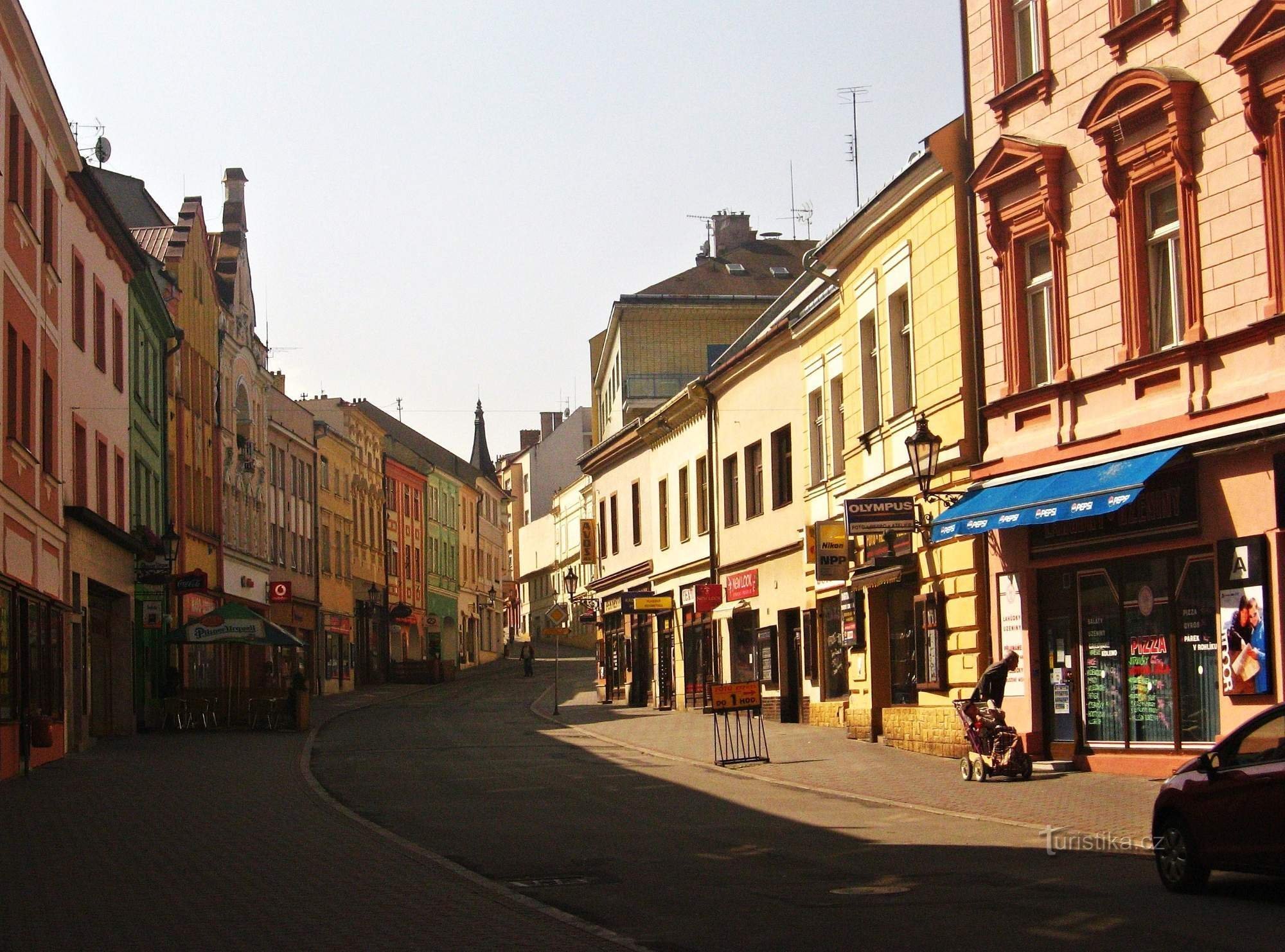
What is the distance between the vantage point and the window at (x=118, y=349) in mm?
34344

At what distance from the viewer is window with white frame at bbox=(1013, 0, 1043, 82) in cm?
2238

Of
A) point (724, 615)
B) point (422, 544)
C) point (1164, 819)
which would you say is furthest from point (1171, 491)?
point (422, 544)

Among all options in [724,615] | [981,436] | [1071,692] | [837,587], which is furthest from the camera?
[724,615]

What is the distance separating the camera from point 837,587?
30328 mm

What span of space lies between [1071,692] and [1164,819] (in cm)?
980

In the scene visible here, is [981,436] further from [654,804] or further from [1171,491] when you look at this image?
[654,804]

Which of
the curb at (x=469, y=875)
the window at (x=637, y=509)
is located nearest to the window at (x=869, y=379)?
the curb at (x=469, y=875)

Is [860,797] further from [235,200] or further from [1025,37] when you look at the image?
[235,200]

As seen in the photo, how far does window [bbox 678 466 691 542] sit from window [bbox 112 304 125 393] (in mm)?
14172

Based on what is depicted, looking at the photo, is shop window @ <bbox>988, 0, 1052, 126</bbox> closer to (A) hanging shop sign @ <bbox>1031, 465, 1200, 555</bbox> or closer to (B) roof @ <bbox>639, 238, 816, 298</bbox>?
(A) hanging shop sign @ <bbox>1031, 465, 1200, 555</bbox>

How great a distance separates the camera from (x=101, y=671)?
3438 centimetres

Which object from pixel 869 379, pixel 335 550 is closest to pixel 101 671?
pixel 869 379

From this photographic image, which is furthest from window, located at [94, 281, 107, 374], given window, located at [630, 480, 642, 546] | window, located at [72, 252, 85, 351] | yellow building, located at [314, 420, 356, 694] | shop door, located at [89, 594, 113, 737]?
yellow building, located at [314, 420, 356, 694]

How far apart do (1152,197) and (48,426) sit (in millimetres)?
17311
